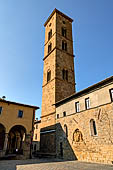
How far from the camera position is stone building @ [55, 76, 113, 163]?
1351 centimetres

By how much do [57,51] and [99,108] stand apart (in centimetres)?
1667

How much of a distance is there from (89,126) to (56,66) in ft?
45.7

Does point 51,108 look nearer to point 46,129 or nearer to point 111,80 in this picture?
point 46,129

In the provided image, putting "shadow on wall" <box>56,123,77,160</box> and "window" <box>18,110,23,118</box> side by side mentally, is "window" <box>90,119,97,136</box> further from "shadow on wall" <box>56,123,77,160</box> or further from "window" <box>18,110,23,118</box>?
"window" <box>18,110,23,118</box>

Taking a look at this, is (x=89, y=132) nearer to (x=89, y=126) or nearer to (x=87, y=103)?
(x=89, y=126)

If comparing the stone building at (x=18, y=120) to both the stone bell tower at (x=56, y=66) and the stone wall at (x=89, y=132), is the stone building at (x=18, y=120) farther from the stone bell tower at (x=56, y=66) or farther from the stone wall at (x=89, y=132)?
the stone wall at (x=89, y=132)

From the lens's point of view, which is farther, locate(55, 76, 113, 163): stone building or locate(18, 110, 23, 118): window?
locate(18, 110, 23, 118): window

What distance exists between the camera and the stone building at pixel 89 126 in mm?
13508

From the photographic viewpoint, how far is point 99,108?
48.4 ft

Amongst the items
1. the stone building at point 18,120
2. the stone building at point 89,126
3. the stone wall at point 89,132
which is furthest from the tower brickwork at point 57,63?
the stone wall at point 89,132

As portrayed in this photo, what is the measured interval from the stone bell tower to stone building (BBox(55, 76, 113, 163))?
12.7 feet

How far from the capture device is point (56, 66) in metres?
25.8

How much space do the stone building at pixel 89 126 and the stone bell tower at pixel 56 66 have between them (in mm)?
3875

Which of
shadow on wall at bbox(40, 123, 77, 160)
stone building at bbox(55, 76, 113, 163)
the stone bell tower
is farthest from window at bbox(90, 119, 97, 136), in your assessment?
the stone bell tower
